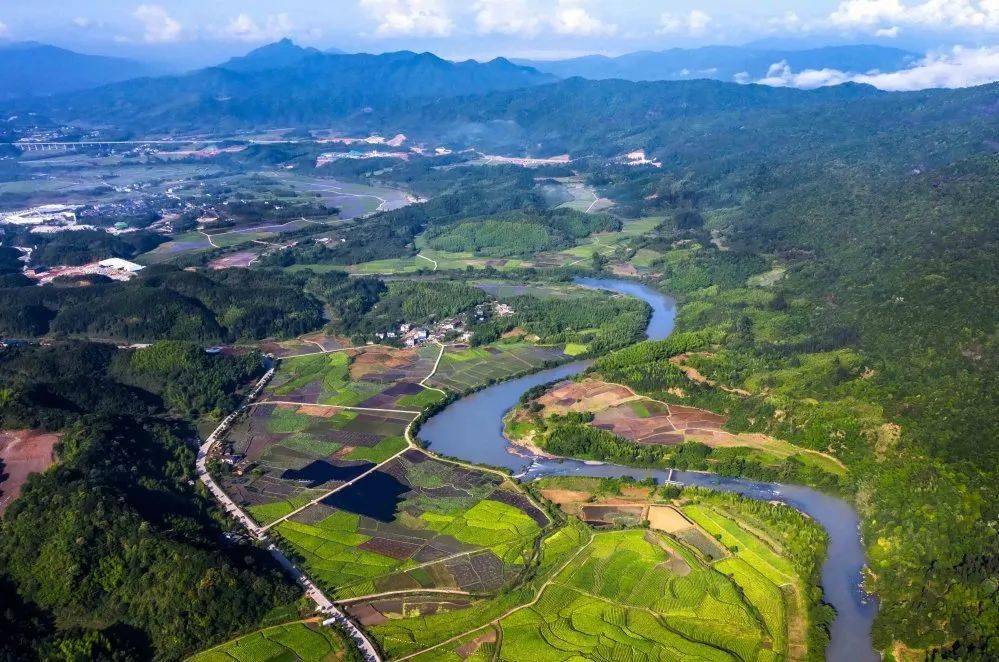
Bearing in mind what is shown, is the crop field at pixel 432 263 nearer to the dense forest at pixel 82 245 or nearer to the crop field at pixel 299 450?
the dense forest at pixel 82 245

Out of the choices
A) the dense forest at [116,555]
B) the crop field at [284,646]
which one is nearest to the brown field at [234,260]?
the dense forest at [116,555]

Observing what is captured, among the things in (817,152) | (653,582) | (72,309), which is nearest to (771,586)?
(653,582)

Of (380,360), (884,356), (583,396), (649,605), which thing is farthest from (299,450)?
(884,356)

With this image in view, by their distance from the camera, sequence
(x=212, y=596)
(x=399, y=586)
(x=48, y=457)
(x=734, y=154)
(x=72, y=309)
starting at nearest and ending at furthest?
1. (x=212, y=596)
2. (x=399, y=586)
3. (x=48, y=457)
4. (x=72, y=309)
5. (x=734, y=154)

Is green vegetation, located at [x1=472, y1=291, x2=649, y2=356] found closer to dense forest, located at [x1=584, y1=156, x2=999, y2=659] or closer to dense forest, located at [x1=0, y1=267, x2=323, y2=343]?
dense forest, located at [x1=584, y1=156, x2=999, y2=659]

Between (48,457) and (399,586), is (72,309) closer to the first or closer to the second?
(48,457)

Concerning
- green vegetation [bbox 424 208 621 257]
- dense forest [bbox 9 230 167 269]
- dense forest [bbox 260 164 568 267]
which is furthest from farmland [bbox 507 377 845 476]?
dense forest [bbox 9 230 167 269]
